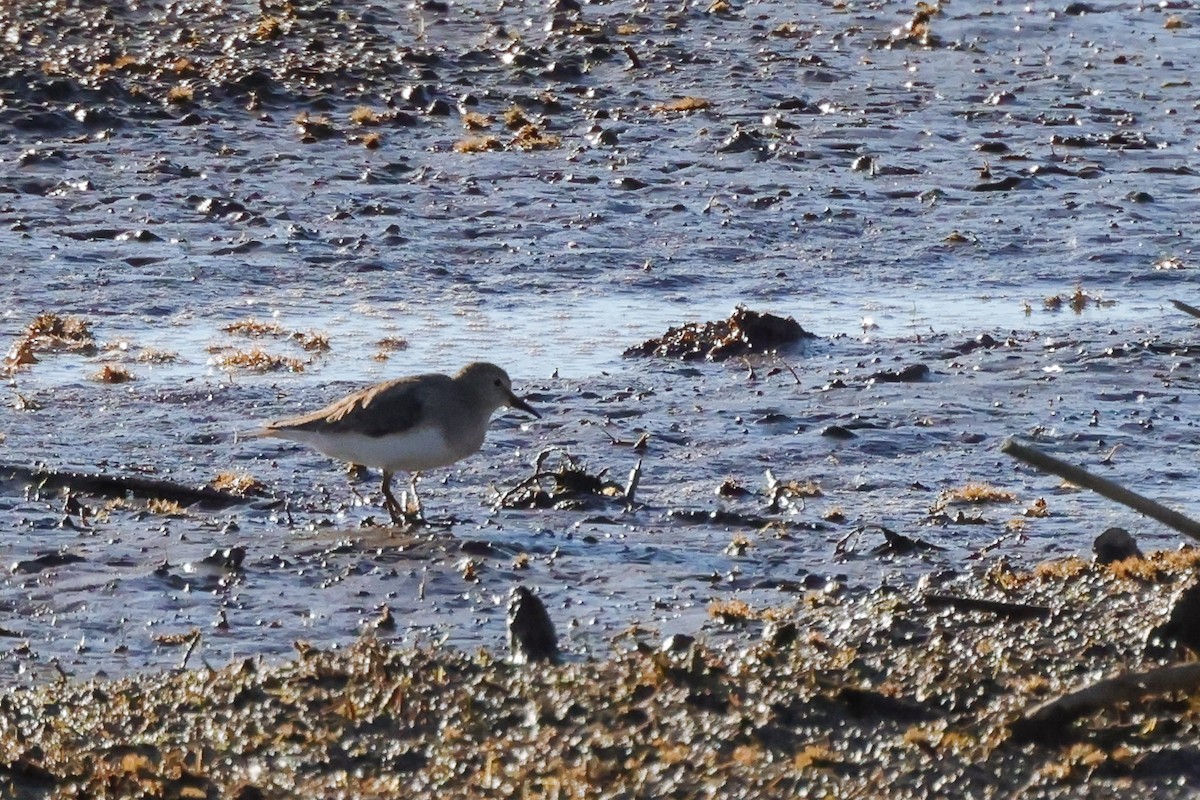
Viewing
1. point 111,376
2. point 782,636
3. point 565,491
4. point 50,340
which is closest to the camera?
point 782,636

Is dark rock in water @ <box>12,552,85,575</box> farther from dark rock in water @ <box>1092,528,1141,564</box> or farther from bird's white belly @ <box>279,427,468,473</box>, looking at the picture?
dark rock in water @ <box>1092,528,1141,564</box>

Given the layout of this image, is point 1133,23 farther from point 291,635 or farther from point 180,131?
point 291,635

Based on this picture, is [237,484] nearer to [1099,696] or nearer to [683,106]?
[1099,696]

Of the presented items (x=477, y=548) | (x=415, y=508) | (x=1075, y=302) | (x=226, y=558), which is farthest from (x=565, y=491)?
(x=1075, y=302)

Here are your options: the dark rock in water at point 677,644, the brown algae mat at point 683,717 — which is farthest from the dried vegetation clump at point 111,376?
the dark rock in water at point 677,644

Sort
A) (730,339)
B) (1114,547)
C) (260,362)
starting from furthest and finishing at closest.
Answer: (730,339), (260,362), (1114,547)

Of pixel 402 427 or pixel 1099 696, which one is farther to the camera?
pixel 402 427

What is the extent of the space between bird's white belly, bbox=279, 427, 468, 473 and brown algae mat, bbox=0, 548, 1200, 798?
152 cm

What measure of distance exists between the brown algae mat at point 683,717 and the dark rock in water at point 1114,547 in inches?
9.3

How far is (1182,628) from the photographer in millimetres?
5375

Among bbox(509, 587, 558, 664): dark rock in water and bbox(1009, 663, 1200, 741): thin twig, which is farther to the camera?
bbox(509, 587, 558, 664): dark rock in water

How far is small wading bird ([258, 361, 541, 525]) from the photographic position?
7547 mm

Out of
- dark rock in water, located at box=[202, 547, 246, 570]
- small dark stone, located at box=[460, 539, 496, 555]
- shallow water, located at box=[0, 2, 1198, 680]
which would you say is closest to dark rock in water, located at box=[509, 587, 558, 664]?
shallow water, located at box=[0, 2, 1198, 680]

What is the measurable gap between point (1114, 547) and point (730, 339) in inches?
150
